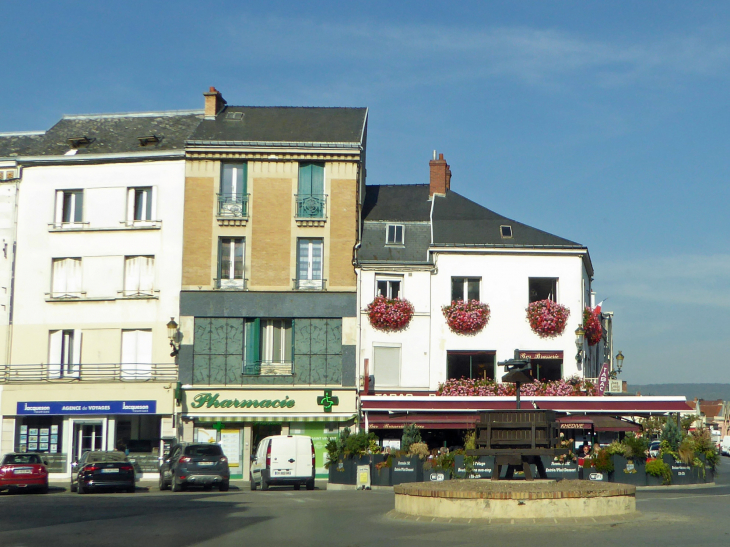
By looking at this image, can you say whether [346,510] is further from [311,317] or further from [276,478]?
[311,317]

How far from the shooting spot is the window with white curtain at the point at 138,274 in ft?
120

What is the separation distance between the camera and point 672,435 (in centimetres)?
3027

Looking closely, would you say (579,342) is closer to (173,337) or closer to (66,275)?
(173,337)

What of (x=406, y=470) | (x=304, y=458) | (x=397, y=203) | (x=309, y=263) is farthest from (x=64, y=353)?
(x=406, y=470)

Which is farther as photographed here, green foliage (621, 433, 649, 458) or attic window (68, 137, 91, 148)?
attic window (68, 137, 91, 148)

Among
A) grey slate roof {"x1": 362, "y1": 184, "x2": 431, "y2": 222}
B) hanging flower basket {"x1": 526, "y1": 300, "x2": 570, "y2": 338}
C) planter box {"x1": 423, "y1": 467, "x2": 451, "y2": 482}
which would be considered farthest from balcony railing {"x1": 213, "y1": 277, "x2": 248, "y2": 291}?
planter box {"x1": 423, "y1": 467, "x2": 451, "y2": 482}

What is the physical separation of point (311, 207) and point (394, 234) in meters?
3.53

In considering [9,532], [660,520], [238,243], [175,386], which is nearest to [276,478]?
[175,386]

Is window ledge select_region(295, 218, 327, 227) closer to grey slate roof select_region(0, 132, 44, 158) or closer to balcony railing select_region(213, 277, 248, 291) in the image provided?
balcony railing select_region(213, 277, 248, 291)

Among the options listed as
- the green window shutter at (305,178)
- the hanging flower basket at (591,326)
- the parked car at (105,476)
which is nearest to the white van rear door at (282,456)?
the parked car at (105,476)

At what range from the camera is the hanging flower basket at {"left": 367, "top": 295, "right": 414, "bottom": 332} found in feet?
116

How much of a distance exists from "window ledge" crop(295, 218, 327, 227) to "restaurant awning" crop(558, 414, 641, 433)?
38.0 feet

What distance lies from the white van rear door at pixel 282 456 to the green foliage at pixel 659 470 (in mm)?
11046

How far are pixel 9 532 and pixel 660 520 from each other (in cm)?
1126
